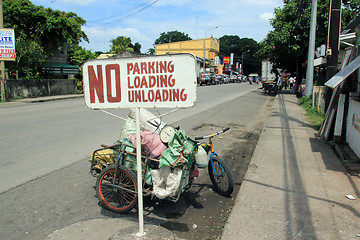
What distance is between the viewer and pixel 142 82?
295cm

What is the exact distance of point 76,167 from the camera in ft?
17.5

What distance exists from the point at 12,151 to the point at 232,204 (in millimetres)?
4685

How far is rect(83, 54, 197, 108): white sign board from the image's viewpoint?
9.45 feet

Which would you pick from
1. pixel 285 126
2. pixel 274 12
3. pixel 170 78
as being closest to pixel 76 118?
pixel 285 126

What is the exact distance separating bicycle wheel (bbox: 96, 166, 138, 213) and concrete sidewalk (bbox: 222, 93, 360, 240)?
1.26 m

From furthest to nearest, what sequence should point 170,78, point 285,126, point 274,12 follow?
point 274,12 → point 285,126 → point 170,78

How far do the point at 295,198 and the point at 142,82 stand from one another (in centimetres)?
274

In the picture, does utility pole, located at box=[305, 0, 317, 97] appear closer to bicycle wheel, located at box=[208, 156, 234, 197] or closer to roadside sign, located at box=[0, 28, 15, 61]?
bicycle wheel, located at box=[208, 156, 234, 197]

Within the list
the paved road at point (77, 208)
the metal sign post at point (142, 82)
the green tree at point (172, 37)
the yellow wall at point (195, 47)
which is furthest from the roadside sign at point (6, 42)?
the green tree at point (172, 37)

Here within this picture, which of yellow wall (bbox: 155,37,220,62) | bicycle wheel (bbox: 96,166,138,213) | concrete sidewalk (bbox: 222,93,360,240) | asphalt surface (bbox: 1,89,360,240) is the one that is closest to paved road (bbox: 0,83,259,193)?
bicycle wheel (bbox: 96,166,138,213)

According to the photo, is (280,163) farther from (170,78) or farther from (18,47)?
(18,47)

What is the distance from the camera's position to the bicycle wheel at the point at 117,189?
3.69 metres

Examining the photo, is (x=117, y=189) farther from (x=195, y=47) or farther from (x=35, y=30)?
(x=195, y=47)

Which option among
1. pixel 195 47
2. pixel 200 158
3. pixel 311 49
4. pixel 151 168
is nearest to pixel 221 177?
pixel 200 158
